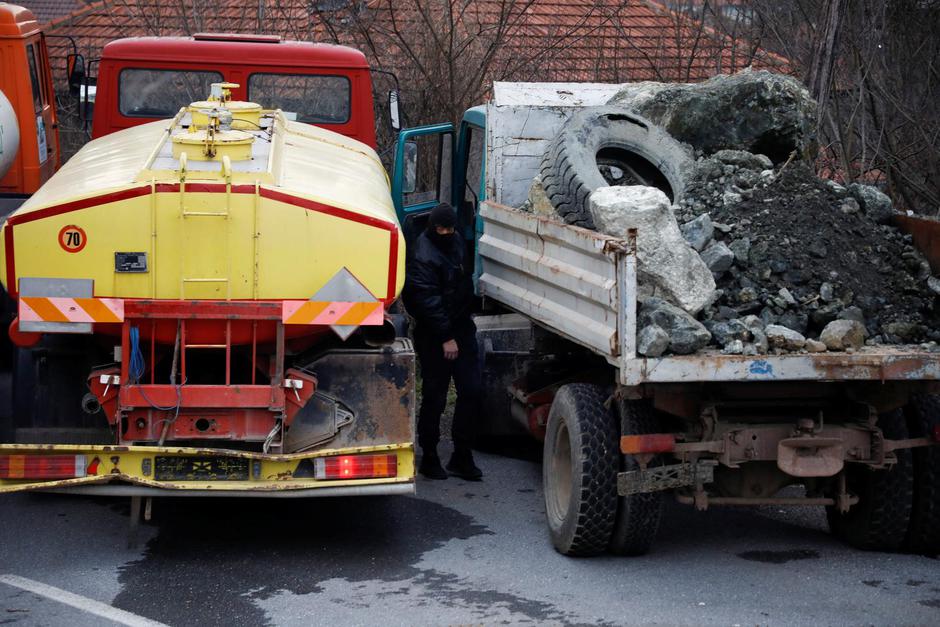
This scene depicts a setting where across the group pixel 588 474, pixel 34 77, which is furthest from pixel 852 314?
pixel 34 77

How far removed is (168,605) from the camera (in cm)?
566

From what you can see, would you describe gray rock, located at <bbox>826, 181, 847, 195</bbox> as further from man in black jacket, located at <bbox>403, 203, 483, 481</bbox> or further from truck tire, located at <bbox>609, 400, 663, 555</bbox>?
man in black jacket, located at <bbox>403, 203, 483, 481</bbox>

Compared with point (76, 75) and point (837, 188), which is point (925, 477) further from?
point (76, 75)

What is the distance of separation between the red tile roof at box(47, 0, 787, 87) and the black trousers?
4545 millimetres

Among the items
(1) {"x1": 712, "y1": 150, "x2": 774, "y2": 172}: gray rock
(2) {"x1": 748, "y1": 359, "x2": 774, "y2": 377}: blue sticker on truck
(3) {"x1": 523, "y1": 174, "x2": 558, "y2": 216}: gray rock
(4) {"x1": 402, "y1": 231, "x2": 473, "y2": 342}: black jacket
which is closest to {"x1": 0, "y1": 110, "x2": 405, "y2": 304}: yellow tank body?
(3) {"x1": 523, "y1": 174, "x2": 558, "y2": 216}: gray rock

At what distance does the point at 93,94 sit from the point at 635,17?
6.46 metres

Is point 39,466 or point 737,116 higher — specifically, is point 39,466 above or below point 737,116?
below

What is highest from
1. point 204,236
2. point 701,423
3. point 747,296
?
point 204,236

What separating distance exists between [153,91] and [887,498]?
5.45 m

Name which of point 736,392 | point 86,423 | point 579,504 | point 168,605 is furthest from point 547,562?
point 86,423

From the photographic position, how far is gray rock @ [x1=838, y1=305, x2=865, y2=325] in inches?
238

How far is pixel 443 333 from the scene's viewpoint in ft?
25.9

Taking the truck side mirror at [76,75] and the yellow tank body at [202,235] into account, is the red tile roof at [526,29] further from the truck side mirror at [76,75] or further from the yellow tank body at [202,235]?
the yellow tank body at [202,235]

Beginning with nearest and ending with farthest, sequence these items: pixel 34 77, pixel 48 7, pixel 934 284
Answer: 1. pixel 934 284
2. pixel 34 77
3. pixel 48 7
